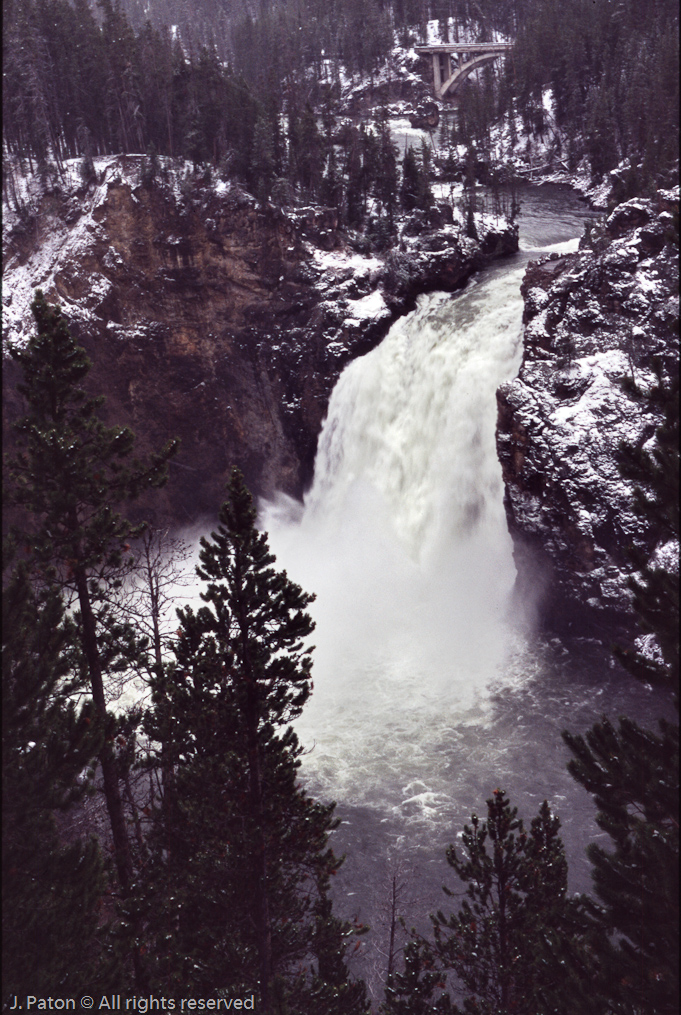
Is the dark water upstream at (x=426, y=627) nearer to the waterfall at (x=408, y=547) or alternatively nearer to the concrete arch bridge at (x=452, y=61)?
the waterfall at (x=408, y=547)

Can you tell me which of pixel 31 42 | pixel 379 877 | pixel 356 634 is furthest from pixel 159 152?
pixel 379 877

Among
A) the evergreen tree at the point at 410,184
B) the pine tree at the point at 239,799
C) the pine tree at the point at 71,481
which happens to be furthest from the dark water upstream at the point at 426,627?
the pine tree at the point at 71,481

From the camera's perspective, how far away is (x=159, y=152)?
Result: 186 feet

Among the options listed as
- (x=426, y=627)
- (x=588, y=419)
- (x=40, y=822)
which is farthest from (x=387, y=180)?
(x=40, y=822)

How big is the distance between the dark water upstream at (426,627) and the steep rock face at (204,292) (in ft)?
11.6

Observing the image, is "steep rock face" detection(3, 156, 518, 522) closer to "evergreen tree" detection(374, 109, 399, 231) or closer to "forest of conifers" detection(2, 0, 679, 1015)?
Answer: "evergreen tree" detection(374, 109, 399, 231)

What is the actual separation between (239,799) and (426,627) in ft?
71.4

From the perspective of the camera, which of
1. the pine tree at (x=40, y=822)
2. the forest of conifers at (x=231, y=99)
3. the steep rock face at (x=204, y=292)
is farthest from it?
the steep rock face at (x=204, y=292)

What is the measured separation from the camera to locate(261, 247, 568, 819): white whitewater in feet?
90.3

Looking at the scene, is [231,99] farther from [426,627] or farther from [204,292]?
[426,627]

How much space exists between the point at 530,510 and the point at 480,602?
18.5 feet

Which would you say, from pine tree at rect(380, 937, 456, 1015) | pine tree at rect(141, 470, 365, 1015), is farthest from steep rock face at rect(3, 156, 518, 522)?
pine tree at rect(380, 937, 456, 1015)

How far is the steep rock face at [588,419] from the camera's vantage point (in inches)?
1168

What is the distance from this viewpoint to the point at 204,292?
49312mm
